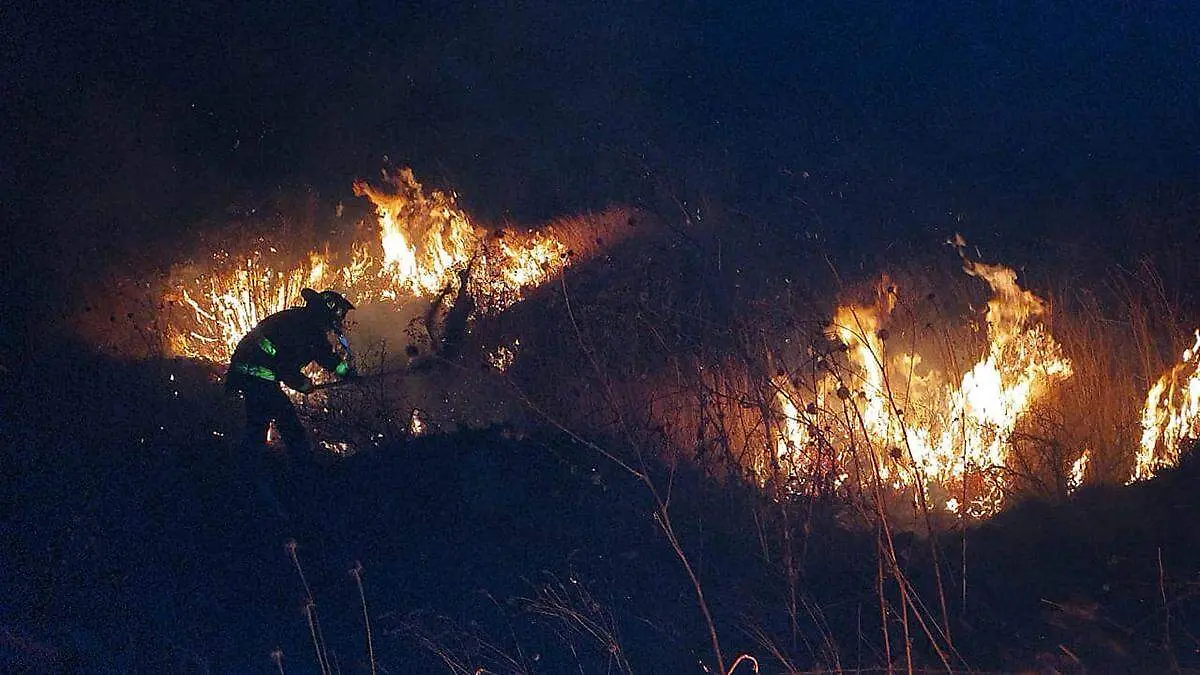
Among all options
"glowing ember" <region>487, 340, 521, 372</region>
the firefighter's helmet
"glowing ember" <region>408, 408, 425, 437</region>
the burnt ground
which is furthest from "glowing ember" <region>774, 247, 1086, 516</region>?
the firefighter's helmet

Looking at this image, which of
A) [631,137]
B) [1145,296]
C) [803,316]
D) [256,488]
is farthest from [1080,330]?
[256,488]

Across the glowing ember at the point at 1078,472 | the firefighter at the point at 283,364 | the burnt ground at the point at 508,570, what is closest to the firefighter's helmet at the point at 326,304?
the firefighter at the point at 283,364

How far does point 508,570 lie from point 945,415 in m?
2.71

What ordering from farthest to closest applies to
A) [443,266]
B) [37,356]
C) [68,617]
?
[37,356], [443,266], [68,617]

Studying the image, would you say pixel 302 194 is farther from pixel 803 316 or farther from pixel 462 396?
pixel 803 316

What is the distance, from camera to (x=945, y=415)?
4812mm

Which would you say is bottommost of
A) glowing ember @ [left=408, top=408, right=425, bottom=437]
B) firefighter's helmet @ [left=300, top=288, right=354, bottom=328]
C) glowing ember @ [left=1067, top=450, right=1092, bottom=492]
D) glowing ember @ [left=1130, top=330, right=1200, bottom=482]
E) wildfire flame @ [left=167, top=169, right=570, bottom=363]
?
glowing ember @ [left=1067, top=450, right=1092, bottom=492]

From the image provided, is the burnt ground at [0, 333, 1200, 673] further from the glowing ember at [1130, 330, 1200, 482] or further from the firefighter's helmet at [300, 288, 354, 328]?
the firefighter's helmet at [300, 288, 354, 328]

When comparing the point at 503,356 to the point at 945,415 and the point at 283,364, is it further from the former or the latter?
the point at 945,415

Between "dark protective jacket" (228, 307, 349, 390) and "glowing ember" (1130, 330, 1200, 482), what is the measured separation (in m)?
5.19

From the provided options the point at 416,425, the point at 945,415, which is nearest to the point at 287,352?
the point at 416,425

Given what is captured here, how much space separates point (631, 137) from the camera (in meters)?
7.67

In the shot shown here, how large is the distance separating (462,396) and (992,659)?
4.46 metres

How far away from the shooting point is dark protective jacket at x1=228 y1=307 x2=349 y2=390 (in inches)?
232
